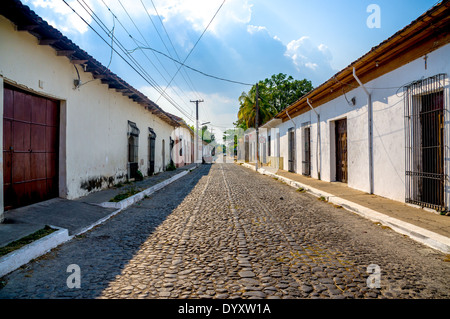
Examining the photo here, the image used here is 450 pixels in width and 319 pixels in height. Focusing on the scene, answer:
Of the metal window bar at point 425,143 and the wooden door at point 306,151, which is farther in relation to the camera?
the wooden door at point 306,151

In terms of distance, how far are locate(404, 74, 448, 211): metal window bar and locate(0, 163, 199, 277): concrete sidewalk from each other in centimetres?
678

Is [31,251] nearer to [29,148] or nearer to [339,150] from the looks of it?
[29,148]

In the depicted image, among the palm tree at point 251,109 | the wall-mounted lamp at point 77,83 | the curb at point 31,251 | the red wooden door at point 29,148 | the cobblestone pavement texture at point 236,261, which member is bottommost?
the cobblestone pavement texture at point 236,261

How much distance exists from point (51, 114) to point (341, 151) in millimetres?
9753

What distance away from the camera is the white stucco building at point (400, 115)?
5781 mm

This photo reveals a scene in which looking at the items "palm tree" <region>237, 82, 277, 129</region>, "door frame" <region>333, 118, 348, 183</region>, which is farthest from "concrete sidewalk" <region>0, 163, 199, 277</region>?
"palm tree" <region>237, 82, 277, 129</region>

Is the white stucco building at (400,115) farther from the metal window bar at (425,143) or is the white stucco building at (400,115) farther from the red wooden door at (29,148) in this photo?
the red wooden door at (29,148)

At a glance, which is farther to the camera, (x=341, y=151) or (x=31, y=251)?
(x=341, y=151)

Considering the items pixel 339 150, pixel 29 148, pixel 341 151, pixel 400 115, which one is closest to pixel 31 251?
pixel 29 148

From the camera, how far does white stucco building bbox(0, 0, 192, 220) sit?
517 cm

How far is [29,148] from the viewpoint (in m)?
5.98

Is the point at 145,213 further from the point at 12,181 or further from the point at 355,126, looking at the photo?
the point at 355,126

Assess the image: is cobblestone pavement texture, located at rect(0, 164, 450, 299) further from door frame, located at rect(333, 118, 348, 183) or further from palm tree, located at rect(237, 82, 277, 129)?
palm tree, located at rect(237, 82, 277, 129)

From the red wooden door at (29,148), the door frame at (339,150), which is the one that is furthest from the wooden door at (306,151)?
the red wooden door at (29,148)
